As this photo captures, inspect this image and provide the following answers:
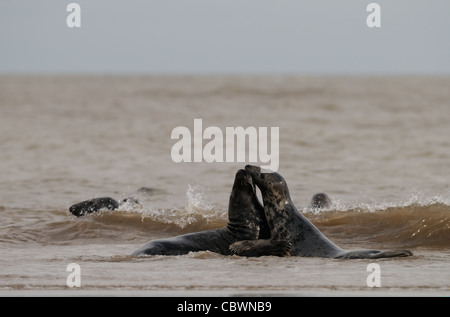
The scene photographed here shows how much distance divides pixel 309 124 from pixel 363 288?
23071 millimetres

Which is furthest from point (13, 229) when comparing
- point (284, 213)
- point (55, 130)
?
point (55, 130)

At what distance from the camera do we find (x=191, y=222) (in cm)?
1255

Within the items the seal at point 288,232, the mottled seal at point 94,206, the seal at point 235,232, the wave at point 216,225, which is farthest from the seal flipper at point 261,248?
the mottled seal at point 94,206

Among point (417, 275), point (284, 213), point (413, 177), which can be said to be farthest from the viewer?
point (413, 177)

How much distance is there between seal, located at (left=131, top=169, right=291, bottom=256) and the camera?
9633mm

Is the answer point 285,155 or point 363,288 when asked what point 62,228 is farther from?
point 285,155

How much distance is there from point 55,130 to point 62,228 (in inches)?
622

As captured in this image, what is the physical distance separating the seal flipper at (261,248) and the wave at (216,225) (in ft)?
6.13

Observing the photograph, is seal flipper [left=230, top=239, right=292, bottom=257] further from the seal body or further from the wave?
the seal body

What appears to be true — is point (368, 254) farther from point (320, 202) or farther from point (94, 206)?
point (94, 206)

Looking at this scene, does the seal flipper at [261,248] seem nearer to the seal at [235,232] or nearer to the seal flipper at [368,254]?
the seal at [235,232]

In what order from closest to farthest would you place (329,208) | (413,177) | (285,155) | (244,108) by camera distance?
(329,208)
(413,177)
(285,155)
(244,108)

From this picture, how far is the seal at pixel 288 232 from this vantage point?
9375 millimetres
